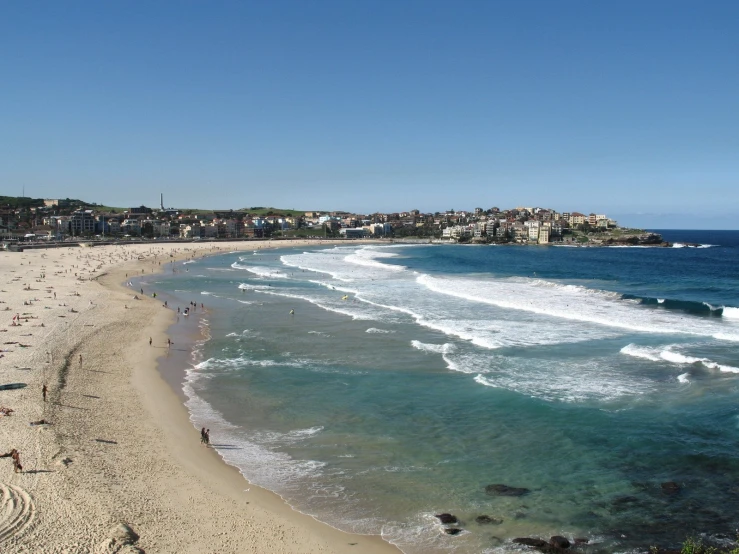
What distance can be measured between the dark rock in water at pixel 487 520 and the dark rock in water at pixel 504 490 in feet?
3.46

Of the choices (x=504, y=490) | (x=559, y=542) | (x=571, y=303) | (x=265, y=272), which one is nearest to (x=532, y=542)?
(x=559, y=542)

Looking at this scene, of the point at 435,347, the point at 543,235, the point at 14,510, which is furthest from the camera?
the point at 543,235

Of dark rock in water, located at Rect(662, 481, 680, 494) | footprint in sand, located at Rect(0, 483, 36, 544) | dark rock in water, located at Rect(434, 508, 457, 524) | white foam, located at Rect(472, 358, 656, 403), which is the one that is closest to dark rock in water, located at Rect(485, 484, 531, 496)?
dark rock in water, located at Rect(434, 508, 457, 524)

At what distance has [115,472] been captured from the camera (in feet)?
45.6

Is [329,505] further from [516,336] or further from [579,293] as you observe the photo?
[579,293]

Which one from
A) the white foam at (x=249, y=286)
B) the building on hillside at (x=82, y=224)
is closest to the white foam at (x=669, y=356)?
the white foam at (x=249, y=286)

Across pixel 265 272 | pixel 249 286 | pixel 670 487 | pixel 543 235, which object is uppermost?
pixel 543 235

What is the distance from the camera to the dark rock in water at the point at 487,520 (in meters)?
11.8

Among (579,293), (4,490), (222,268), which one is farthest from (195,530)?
(222,268)

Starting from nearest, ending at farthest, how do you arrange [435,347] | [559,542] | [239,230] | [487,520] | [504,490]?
[559,542], [487,520], [504,490], [435,347], [239,230]

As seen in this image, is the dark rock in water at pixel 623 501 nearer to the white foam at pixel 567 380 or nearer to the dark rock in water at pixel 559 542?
the dark rock in water at pixel 559 542

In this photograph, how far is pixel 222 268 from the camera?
73.1 meters

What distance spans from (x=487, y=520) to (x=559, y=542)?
4.81 ft

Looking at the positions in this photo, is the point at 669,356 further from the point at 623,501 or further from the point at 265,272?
the point at 265,272
